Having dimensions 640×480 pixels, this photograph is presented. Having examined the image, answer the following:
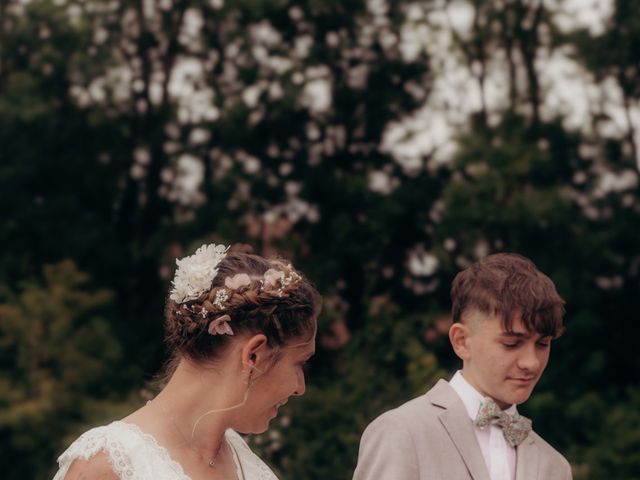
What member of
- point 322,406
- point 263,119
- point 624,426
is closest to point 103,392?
point 322,406

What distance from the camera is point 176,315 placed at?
3188 mm

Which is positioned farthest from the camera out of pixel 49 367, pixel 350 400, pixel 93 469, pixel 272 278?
pixel 49 367

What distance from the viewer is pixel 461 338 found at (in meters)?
3.66

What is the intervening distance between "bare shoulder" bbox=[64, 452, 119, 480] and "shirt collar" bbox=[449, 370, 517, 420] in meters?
1.24

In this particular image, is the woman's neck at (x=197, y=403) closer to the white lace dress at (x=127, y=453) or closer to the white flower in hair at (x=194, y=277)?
the white lace dress at (x=127, y=453)

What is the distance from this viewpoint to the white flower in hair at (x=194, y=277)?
10.5ft

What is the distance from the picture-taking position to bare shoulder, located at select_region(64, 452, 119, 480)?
2.88 meters

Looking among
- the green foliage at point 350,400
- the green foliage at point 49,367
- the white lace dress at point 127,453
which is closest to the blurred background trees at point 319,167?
the green foliage at point 49,367

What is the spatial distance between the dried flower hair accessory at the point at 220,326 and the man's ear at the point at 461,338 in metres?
0.87

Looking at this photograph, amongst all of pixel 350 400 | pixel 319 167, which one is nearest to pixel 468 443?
pixel 350 400

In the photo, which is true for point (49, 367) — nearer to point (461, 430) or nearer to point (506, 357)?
point (461, 430)

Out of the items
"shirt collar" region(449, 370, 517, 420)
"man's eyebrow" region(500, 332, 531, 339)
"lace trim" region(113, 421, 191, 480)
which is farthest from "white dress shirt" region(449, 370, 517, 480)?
"lace trim" region(113, 421, 191, 480)

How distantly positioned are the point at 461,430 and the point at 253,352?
0.86 metres

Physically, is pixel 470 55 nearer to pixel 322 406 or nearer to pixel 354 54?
pixel 354 54
